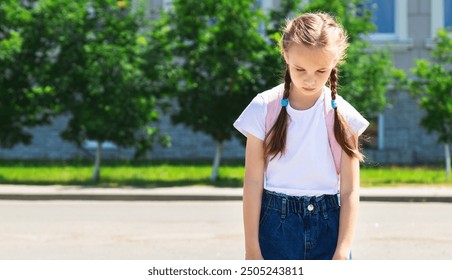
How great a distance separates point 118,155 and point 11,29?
7435 mm

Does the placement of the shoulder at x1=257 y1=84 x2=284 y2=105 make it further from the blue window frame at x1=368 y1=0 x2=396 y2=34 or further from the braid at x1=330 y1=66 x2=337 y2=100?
the blue window frame at x1=368 y1=0 x2=396 y2=34

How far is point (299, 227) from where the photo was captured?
10.0 feet

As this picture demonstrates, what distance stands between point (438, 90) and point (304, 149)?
59.3 ft

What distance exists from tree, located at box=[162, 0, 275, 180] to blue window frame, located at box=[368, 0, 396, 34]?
8893 mm

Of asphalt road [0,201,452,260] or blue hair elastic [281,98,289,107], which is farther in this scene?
asphalt road [0,201,452,260]

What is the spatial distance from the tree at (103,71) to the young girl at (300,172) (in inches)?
674

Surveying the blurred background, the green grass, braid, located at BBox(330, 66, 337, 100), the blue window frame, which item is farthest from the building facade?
braid, located at BBox(330, 66, 337, 100)

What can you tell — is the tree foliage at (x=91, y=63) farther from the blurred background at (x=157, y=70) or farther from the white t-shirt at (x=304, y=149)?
the white t-shirt at (x=304, y=149)

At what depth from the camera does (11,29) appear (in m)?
21.5

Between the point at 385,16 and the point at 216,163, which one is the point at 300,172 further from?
the point at 385,16


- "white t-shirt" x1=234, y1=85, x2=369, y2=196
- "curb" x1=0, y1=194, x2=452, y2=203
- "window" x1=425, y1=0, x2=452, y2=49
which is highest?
"window" x1=425, y1=0, x2=452, y2=49

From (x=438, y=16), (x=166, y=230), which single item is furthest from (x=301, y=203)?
(x=438, y=16)

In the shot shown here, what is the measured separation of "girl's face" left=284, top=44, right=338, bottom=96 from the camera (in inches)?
110

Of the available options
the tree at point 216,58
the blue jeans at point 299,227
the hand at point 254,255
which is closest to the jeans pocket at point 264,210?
the blue jeans at point 299,227
